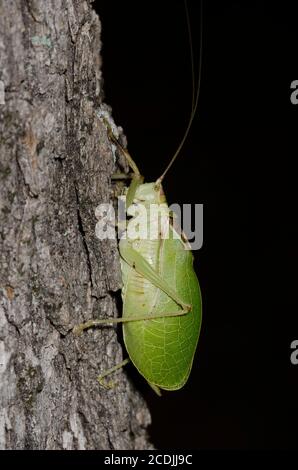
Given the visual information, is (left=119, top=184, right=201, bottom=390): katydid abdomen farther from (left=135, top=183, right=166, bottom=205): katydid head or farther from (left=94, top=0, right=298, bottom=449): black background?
(left=94, top=0, right=298, bottom=449): black background

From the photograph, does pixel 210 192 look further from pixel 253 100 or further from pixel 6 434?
pixel 6 434

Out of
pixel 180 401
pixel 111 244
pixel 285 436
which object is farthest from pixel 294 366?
pixel 111 244

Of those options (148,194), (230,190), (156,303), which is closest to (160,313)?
(156,303)

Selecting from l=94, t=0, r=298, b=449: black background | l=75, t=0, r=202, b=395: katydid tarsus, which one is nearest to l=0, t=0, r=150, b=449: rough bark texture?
l=75, t=0, r=202, b=395: katydid tarsus

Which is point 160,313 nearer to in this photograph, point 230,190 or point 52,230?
point 52,230

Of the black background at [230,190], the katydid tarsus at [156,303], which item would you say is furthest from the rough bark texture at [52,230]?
the black background at [230,190]

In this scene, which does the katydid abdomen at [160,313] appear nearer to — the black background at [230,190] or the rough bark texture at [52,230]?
the rough bark texture at [52,230]

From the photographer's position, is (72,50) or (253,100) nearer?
(72,50)
